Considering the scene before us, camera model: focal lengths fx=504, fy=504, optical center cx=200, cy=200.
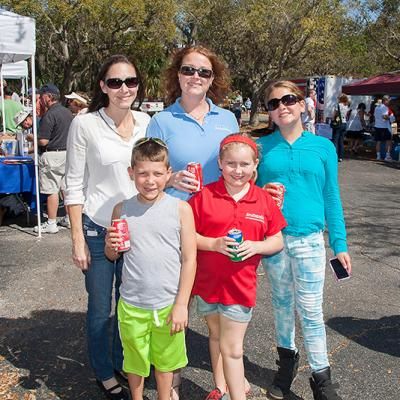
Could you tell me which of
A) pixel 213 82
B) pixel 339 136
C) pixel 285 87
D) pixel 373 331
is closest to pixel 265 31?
pixel 339 136

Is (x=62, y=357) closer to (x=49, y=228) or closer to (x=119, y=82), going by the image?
(x=119, y=82)

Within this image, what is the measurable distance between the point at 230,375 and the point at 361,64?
3641cm

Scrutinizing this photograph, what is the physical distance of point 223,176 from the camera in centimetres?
258

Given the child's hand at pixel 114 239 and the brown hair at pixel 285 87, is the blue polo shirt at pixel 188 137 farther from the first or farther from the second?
the child's hand at pixel 114 239

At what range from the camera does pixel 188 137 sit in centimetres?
269

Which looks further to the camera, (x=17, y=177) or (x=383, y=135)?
(x=383, y=135)

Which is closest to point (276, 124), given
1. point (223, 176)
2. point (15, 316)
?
point (223, 176)

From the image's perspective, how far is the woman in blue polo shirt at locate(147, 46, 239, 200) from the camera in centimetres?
267

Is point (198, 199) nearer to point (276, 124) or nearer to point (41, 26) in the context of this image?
point (276, 124)

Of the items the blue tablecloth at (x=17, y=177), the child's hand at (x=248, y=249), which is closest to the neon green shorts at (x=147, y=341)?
the child's hand at (x=248, y=249)

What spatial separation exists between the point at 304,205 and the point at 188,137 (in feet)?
2.41

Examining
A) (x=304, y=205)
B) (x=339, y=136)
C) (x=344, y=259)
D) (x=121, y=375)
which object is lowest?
(x=121, y=375)

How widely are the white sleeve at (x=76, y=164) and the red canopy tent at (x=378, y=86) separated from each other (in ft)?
47.3

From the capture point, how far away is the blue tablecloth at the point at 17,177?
21.7 feet
